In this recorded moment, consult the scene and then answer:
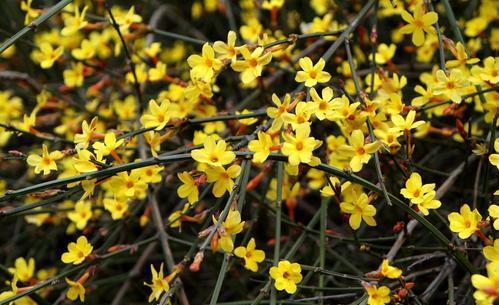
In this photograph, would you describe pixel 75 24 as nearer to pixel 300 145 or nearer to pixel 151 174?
pixel 151 174

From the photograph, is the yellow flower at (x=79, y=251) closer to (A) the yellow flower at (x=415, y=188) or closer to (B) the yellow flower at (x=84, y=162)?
(B) the yellow flower at (x=84, y=162)

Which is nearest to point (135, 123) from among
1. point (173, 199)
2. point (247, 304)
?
point (173, 199)

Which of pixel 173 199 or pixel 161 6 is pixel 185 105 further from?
pixel 161 6

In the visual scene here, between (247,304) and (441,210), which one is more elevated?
(247,304)

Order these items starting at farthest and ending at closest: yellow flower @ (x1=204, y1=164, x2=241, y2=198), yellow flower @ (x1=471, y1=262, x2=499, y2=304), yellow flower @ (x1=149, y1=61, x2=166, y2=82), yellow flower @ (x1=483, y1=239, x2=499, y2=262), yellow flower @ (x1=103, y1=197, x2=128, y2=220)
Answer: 1. yellow flower @ (x1=149, y1=61, x2=166, y2=82)
2. yellow flower @ (x1=103, y1=197, x2=128, y2=220)
3. yellow flower @ (x1=204, y1=164, x2=241, y2=198)
4. yellow flower @ (x1=483, y1=239, x2=499, y2=262)
5. yellow flower @ (x1=471, y1=262, x2=499, y2=304)

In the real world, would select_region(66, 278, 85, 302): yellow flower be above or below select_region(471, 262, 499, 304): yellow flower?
below

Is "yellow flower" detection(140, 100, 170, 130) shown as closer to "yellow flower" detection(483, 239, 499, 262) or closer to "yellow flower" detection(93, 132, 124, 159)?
"yellow flower" detection(93, 132, 124, 159)

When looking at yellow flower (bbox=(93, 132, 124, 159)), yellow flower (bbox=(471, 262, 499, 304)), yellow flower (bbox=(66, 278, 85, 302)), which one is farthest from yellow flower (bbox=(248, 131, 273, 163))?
yellow flower (bbox=(66, 278, 85, 302))
